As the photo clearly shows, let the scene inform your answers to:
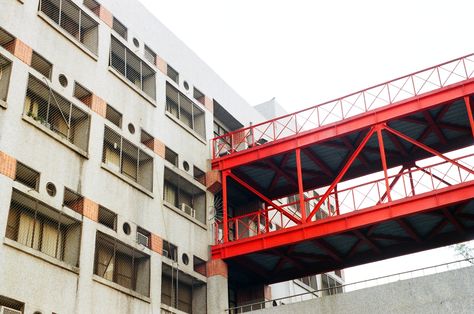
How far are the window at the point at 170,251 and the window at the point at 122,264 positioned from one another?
1464mm

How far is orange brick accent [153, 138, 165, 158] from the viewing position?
31344 mm

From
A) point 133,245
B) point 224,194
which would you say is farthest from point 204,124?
point 133,245

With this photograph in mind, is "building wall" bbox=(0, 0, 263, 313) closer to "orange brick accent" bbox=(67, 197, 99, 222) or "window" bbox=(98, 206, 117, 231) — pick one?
"orange brick accent" bbox=(67, 197, 99, 222)

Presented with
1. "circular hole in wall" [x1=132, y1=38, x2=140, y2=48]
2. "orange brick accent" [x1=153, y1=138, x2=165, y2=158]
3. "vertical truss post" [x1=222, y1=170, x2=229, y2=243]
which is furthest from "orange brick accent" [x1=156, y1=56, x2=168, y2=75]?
"vertical truss post" [x1=222, y1=170, x2=229, y2=243]

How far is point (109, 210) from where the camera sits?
26984 mm

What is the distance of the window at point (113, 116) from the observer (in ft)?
95.6

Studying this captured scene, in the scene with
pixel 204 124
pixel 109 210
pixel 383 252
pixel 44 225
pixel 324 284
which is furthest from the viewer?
pixel 324 284

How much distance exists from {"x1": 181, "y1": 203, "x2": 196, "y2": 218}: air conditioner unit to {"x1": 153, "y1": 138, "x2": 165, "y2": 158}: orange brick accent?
9.04ft

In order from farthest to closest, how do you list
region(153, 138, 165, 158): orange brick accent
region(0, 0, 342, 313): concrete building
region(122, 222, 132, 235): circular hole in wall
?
region(153, 138, 165, 158): orange brick accent → region(122, 222, 132, 235): circular hole in wall → region(0, 0, 342, 313): concrete building

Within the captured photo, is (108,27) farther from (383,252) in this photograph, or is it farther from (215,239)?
(383,252)

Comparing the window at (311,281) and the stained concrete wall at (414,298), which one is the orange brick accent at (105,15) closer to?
the stained concrete wall at (414,298)

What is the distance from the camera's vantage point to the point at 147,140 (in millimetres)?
31359

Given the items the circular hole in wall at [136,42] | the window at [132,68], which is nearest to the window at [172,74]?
the window at [132,68]

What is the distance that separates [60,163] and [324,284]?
2634 centimetres
